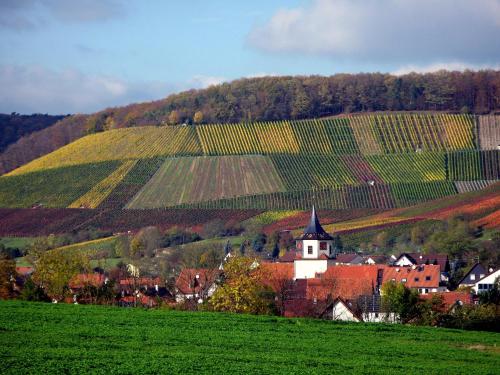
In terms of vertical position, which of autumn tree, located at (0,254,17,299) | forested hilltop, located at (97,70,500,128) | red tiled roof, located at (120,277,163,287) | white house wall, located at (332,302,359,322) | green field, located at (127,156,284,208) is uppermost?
forested hilltop, located at (97,70,500,128)

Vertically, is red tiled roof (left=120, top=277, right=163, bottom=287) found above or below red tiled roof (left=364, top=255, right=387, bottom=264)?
below

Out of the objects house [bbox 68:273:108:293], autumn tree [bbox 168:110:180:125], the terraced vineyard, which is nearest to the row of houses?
house [bbox 68:273:108:293]

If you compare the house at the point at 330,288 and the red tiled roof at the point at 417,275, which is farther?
the red tiled roof at the point at 417,275

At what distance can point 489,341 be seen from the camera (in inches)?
1609

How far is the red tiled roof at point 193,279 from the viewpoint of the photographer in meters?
74.5

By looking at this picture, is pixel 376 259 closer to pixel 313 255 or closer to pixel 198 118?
pixel 313 255

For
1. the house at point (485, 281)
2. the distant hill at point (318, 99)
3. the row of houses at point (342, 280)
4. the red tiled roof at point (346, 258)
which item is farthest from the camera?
the distant hill at point (318, 99)

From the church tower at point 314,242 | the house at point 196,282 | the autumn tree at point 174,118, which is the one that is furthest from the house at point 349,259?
the autumn tree at point 174,118

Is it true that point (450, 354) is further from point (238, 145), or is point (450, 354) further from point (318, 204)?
point (238, 145)

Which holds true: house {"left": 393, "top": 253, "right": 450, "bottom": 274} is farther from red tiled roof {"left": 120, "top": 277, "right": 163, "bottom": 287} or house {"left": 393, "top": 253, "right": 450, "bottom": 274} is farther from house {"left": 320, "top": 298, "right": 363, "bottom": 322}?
house {"left": 320, "top": 298, "right": 363, "bottom": 322}

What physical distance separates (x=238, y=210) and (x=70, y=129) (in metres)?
69.1

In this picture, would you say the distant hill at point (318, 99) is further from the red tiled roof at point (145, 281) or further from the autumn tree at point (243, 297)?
the autumn tree at point (243, 297)

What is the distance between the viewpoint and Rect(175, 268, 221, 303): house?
237ft

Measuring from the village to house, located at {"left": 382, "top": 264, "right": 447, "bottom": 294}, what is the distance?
63 mm
